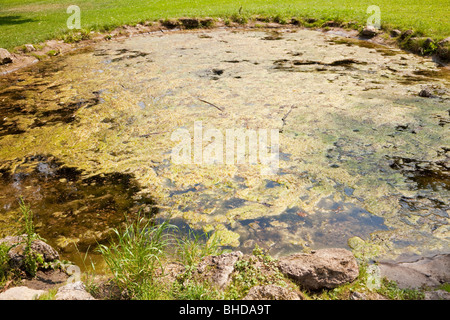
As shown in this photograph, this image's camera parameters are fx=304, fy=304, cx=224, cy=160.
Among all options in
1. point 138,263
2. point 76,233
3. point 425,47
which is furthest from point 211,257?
point 425,47

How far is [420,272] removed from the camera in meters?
2.53

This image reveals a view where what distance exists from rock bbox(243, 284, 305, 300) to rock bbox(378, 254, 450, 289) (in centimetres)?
89

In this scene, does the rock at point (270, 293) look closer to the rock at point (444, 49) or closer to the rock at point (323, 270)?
the rock at point (323, 270)

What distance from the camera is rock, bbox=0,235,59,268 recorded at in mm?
2527

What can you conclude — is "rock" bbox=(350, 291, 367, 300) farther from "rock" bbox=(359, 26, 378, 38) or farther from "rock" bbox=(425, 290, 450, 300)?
"rock" bbox=(359, 26, 378, 38)

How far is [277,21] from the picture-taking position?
45.5 ft

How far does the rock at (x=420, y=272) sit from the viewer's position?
240cm

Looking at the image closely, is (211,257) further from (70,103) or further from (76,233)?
(70,103)

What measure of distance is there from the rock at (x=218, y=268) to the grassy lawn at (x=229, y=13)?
9.54m

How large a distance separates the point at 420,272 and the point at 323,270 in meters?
0.89

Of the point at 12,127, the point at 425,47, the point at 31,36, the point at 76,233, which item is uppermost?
the point at 31,36

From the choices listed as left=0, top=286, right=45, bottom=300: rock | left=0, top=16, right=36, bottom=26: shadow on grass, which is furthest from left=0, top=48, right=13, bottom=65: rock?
left=0, top=286, right=45, bottom=300: rock
